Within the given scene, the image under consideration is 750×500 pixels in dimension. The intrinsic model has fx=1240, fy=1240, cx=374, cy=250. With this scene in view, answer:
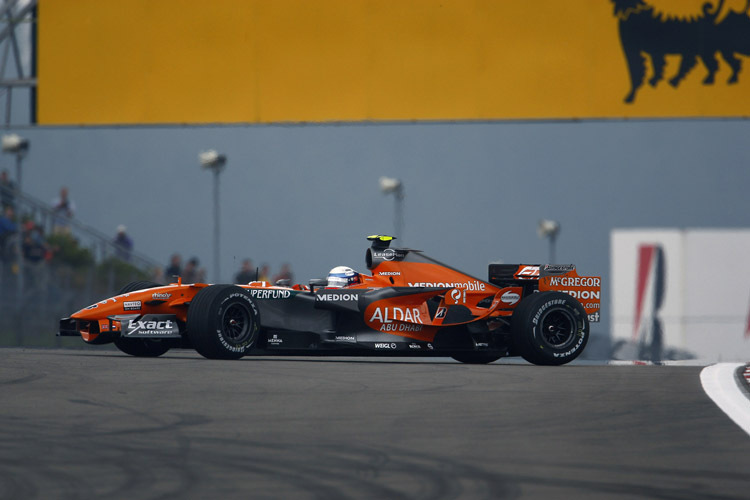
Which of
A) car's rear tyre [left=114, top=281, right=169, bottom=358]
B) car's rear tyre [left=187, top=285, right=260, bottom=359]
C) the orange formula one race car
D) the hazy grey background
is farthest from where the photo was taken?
the hazy grey background

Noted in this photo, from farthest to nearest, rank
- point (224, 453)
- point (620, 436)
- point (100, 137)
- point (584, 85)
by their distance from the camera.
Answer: point (100, 137)
point (584, 85)
point (620, 436)
point (224, 453)

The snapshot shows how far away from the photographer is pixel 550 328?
12859 mm

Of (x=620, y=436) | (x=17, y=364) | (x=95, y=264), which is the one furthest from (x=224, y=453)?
(x=95, y=264)

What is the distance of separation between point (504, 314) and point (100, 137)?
1557 centimetres

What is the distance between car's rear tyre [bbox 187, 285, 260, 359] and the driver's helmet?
1149mm

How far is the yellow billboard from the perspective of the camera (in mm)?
24859

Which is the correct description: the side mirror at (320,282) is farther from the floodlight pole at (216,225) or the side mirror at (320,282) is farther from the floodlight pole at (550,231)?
the floodlight pole at (550,231)

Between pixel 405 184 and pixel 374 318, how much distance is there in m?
13.4

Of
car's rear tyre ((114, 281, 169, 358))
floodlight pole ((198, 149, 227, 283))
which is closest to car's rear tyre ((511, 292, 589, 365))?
car's rear tyre ((114, 281, 169, 358))

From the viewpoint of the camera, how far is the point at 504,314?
13.2 metres

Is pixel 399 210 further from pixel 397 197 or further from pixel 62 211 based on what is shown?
pixel 62 211

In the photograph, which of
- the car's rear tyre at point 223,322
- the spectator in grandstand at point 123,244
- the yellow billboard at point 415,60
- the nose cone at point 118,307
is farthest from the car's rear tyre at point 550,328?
the yellow billboard at point 415,60

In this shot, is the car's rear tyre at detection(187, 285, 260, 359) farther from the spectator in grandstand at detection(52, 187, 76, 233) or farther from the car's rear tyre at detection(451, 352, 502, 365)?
the spectator in grandstand at detection(52, 187, 76, 233)

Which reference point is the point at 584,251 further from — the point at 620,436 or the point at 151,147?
the point at 620,436
